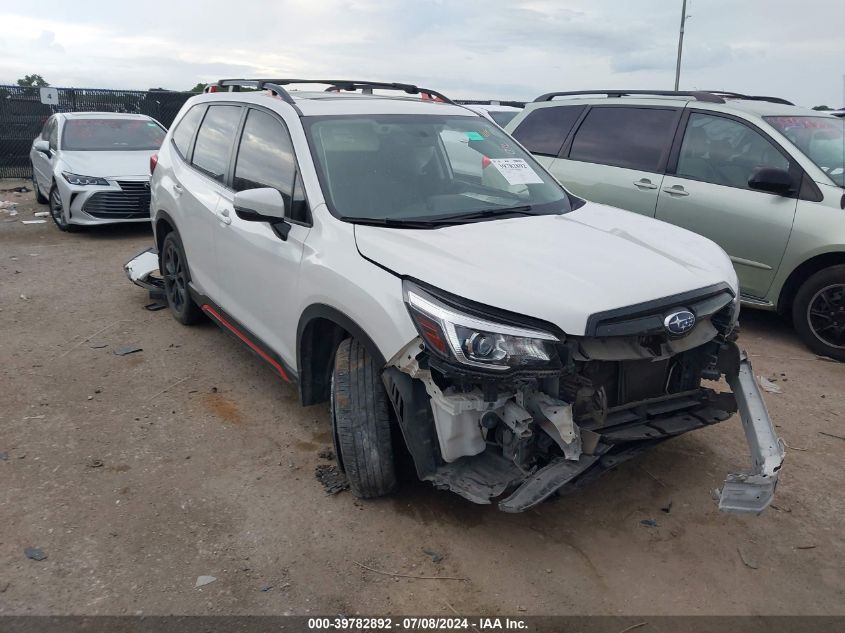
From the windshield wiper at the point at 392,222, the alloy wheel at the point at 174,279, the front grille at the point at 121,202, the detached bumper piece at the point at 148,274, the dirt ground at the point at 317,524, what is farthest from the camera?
the front grille at the point at 121,202

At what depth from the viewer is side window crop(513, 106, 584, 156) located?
23.1 ft

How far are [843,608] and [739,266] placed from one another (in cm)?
340

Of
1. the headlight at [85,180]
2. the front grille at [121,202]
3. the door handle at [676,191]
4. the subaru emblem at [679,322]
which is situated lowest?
the front grille at [121,202]

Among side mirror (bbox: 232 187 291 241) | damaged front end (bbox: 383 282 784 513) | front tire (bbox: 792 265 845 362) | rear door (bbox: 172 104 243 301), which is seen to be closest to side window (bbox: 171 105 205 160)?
rear door (bbox: 172 104 243 301)

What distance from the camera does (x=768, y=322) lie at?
20.5ft

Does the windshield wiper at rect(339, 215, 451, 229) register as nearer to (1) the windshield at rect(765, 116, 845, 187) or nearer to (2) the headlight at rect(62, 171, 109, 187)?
(1) the windshield at rect(765, 116, 845, 187)

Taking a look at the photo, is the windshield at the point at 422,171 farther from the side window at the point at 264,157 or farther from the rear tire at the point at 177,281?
the rear tire at the point at 177,281

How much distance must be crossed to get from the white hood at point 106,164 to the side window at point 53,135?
67 centimetres

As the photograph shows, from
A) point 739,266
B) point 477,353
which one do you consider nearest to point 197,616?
point 477,353

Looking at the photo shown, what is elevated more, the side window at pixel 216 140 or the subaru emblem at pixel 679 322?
the side window at pixel 216 140

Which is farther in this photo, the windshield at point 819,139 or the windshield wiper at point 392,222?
the windshield at point 819,139

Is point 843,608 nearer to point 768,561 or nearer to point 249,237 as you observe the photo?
point 768,561

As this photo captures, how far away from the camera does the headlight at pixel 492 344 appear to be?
267 centimetres

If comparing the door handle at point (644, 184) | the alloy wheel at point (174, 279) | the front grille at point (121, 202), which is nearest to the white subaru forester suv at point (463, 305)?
the alloy wheel at point (174, 279)
